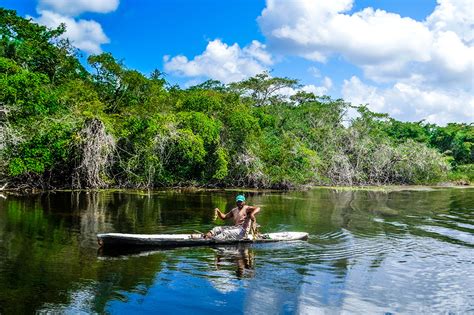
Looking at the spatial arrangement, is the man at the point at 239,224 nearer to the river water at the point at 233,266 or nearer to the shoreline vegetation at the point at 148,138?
the river water at the point at 233,266

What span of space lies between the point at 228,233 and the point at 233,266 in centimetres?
202

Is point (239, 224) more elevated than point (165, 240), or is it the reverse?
point (239, 224)

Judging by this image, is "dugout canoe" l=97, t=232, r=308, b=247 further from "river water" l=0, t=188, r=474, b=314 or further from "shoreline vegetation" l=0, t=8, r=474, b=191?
"shoreline vegetation" l=0, t=8, r=474, b=191

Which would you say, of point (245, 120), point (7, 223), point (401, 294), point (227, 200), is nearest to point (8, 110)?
point (7, 223)

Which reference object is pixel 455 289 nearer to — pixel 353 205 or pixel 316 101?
pixel 353 205

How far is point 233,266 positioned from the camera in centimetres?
1062

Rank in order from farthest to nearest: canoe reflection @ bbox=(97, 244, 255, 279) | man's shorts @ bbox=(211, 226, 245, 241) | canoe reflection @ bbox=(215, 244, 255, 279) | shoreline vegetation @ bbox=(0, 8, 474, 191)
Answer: shoreline vegetation @ bbox=(0, 8, 474, 191) → man's shorts @ bbox=(211, 226, 245, 241) → canoe reflection @ bbox=(97, 244, 255, 279) → canoe reflection @ bbox=(215, 244, 255, 279)

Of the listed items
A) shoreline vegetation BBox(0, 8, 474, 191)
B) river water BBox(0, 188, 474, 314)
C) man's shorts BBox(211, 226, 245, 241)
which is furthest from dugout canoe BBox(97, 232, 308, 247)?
shoreline vegetation BBox(0, 8, 474, 191)

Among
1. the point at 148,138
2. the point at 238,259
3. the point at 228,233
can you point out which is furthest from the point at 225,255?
the point at 148,138

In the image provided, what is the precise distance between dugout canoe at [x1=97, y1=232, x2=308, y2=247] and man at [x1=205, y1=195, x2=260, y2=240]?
5.2 inches

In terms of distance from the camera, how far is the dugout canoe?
11422mm

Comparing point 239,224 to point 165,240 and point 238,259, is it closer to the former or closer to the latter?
point 238,259

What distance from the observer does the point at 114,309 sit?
24.8ft

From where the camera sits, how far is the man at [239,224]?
41.1 ft
